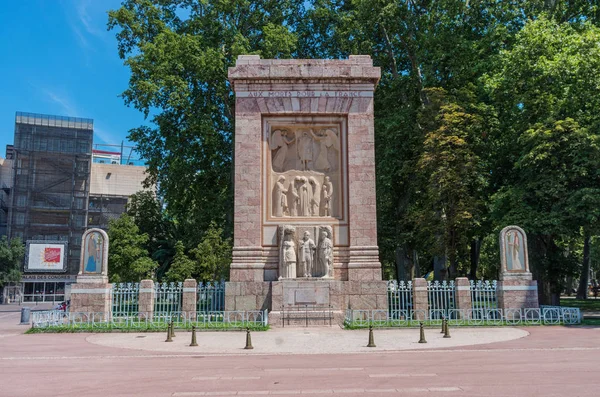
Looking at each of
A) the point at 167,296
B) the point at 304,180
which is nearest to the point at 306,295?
the point at 304,180

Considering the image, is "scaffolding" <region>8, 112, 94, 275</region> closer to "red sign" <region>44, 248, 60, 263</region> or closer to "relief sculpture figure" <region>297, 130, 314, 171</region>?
"red sign" <region>44, 248, 60, 263</region>

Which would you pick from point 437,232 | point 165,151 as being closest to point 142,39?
point 165,151

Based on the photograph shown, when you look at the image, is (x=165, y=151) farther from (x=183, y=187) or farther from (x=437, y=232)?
(x=437, y=232)

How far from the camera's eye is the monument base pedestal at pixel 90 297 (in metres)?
22.2

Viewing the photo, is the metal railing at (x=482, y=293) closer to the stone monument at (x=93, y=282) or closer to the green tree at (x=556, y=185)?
the green tree at (x=556, y=185)

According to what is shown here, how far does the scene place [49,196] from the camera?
213 feet

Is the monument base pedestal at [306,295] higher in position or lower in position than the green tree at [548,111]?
lower

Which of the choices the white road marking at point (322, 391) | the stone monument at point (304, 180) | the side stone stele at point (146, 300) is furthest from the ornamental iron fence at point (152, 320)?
the white road marking at point (322, 391)

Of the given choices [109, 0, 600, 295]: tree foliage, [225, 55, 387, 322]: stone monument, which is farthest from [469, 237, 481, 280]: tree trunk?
[225, 55, 387, 322]: stone monument

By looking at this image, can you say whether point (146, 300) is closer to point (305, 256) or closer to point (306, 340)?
point (305, 256)

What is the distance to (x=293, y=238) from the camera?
23281 millimetres

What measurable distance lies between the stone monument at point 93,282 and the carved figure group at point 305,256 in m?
7.42

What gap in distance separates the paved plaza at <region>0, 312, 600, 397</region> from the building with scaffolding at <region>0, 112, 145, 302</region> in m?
44.7

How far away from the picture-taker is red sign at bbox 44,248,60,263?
58500mm
